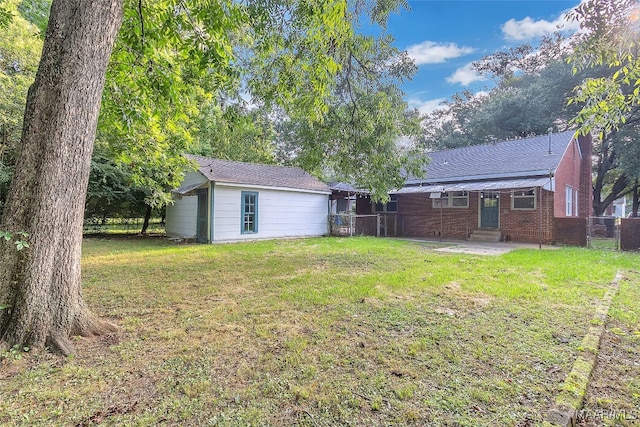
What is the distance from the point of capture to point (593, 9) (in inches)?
125

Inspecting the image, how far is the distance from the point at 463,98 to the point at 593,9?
26.7 metres

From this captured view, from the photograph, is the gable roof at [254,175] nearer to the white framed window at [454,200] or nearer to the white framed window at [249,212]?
the white framed window at [249,212]

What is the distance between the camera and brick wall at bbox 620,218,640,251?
10172 millimetres

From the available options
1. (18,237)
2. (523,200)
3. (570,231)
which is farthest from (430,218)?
(18,237)

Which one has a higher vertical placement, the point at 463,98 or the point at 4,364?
the point at 463,98

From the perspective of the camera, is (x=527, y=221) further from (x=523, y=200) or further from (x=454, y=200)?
(x=454, y=200)

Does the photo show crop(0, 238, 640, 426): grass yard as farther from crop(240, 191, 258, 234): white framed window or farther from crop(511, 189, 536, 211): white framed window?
crop(511, 189, 536, 211): white framed window

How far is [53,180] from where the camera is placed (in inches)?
106

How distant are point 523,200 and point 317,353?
1291cm

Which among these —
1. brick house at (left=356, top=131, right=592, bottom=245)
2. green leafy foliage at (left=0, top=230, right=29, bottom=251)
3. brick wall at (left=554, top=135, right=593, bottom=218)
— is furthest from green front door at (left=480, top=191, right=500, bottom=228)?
green leafy foliage at (left=0, top=230, right=29, bottom=251)

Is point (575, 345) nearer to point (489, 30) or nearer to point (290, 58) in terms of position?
point (290, 58)

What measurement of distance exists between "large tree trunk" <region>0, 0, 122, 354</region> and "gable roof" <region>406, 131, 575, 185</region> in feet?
45.3

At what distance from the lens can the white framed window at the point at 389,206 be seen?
16.4m

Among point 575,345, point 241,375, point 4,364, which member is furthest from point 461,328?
point 4,364
